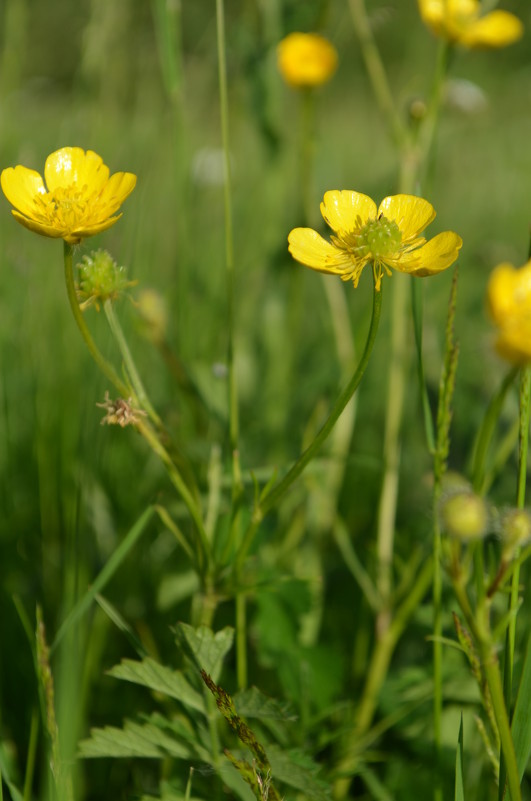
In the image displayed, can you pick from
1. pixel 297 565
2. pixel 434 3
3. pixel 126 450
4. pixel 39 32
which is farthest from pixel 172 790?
pixel 39 32

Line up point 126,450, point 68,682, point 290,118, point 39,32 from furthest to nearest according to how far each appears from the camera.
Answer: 1. point 39,32
2. point 290,118
3. point 126,450
4. point 68,682

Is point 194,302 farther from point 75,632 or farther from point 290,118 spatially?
point 290,118

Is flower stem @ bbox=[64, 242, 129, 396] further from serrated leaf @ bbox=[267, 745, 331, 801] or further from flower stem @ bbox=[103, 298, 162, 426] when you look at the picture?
serrated leaf @ bbox=[267, 745, 331, 801]

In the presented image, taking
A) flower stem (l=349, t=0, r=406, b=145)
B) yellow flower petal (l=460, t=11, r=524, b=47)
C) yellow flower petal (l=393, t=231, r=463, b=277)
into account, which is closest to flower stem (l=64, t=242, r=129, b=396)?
yellow flower petal (l=393, t=231, r=463, b=277)

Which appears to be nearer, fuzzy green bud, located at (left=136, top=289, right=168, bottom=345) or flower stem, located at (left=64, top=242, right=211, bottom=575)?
flower stem, located at (left=64, top=242, right=211, bottom=575)

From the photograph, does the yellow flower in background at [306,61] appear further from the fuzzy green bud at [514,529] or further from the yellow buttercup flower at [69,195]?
the fuzzy green bud at [514,529]

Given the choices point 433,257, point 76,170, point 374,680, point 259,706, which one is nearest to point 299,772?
point 259,706

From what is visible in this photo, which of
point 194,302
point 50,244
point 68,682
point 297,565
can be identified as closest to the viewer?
point 68,682
